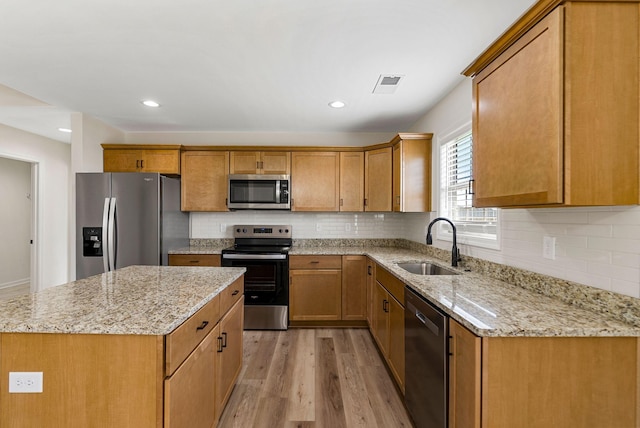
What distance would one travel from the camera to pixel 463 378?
1230 mm

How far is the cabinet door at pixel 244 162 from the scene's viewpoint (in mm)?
3750

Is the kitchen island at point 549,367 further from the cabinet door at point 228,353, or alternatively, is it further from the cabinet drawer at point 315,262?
the cabinet drawer at point 315,262

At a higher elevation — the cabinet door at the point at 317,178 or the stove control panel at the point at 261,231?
the cabinet door at the point at 317,178

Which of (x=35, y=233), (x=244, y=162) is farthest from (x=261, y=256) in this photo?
(x=35, y=233)

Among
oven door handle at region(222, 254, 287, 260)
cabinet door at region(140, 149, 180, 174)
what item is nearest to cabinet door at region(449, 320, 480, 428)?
oven door handle at region(222, 254, 287, 260)

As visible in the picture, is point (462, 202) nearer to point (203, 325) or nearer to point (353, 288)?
point (353, 288)

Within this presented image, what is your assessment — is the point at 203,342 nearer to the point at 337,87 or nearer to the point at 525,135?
the point at 525,135

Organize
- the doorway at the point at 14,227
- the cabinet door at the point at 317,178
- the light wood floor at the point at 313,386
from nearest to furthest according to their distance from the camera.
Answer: the light wood floor at the point at 313,386
the cabinet door at the point at 317,178
the doorway at the point at 14,227

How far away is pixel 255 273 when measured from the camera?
11.1 ft

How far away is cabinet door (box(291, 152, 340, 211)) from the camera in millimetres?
3754

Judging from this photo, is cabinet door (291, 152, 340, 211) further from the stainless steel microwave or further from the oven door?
the oven door

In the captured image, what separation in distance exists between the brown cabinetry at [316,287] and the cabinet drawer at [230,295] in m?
1.18

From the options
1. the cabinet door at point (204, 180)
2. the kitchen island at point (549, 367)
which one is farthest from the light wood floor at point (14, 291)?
the kitchen island at point (549, 367)

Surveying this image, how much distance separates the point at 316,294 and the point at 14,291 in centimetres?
519
